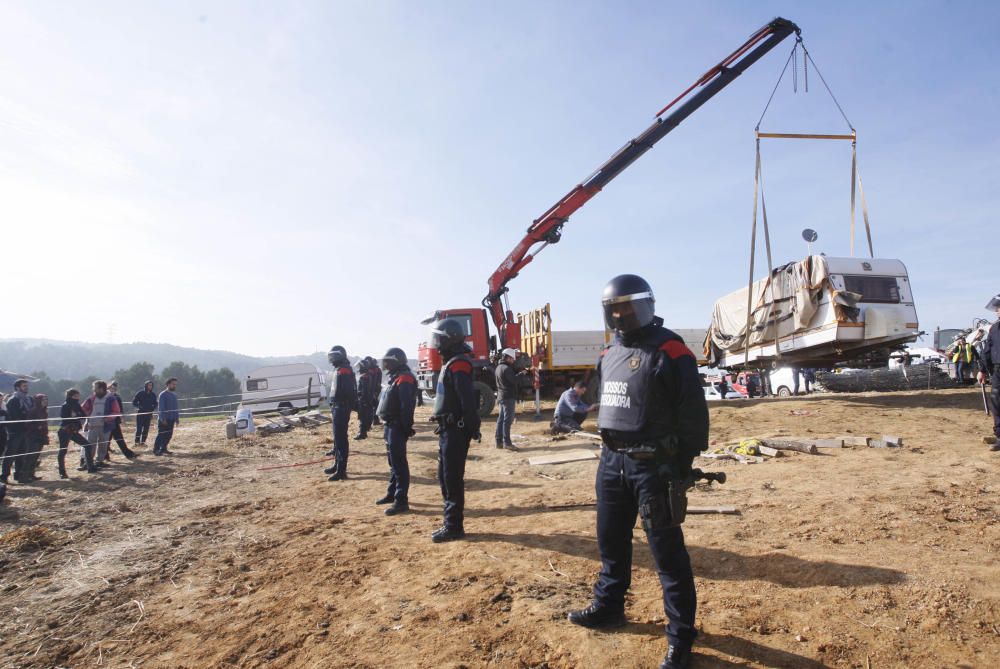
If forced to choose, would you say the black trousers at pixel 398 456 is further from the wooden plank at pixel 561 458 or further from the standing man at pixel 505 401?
the standing man at pixel 505 401

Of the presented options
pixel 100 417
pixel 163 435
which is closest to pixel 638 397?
pixel 100 417

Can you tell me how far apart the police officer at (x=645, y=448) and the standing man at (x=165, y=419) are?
12496 millimetres

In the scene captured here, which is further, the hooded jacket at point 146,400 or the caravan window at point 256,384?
the caravan window at point 256,384

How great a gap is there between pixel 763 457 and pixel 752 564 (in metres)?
4.41

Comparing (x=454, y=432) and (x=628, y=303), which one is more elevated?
(x=628, y=303)

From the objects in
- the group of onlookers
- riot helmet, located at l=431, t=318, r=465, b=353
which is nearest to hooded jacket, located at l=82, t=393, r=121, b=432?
the group of onlookers

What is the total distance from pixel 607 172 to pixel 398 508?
33.7 feet

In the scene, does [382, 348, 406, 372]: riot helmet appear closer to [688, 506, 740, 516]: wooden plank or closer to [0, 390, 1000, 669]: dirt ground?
[0, 390, 1000, 669]: dirt ground

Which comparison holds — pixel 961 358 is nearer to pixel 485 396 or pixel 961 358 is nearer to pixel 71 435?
pixel 485 396

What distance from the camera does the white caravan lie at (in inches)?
492

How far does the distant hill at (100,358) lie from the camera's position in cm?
12319

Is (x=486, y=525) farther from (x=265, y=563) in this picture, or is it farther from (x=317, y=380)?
(x=317, y=380)

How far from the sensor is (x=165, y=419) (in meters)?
12.7

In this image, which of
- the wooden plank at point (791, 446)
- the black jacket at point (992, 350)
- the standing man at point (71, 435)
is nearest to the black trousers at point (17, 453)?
the standing man at point (71, 435)
